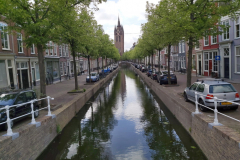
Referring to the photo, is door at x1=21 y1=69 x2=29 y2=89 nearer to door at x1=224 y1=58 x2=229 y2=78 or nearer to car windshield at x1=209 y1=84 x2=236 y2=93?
car windshield at x1=209 y1=84 x2=236 y2=93

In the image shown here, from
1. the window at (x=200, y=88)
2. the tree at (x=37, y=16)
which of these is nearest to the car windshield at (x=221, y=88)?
the window at (x=200, y=88)

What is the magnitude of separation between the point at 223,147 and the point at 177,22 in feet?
29.4

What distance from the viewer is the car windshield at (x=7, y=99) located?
319 inches

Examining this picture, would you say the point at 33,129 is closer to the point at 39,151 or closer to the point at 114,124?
the point at 39,151

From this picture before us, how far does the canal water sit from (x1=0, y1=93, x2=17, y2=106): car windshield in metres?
2.42

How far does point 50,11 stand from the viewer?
1109 centimetres

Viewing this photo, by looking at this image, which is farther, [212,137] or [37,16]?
[37,16]

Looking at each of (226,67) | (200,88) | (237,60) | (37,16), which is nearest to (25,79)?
(37,16)

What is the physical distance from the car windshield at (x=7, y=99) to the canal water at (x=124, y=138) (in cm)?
242

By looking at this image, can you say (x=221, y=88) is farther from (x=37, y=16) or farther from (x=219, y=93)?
(x=37, y=16)

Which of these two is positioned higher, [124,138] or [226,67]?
[226,67]

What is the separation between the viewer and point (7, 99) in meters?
8.33

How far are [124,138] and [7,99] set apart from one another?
17.0 feet

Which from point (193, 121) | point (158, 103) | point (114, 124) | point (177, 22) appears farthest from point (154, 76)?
point (193, 121)
